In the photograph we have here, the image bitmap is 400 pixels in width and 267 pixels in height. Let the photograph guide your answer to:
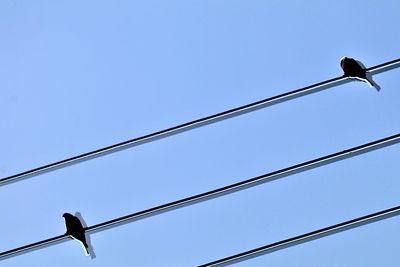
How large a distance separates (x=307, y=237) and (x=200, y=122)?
14.5 inches

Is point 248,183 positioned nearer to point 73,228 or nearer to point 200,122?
point 200,122

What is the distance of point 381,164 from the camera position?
147 centimetres

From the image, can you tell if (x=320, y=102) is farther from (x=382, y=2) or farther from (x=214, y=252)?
(x=214, y=252)

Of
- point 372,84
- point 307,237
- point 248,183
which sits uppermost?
point 372,84

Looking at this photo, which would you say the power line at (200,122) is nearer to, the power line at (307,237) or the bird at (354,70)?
the bird at (354,70)

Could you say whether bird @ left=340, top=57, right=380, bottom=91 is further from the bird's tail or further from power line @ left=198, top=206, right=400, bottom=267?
power line @ left=198, top=206, right=400, bottom=267

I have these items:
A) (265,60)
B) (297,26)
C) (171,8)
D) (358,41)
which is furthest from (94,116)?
(358,41)

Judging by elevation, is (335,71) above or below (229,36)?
below

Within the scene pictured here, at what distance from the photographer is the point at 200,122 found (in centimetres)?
154

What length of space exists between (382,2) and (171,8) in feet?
1.69

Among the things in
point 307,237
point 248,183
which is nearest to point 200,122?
point 248,183

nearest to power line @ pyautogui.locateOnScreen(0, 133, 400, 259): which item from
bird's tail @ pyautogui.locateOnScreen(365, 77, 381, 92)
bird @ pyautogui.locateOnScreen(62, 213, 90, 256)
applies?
bird @ pyautogui.locateOnScreen(62, 213, 90, 256)

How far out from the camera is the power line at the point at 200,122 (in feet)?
4.98

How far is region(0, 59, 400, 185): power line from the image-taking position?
4.98ft
